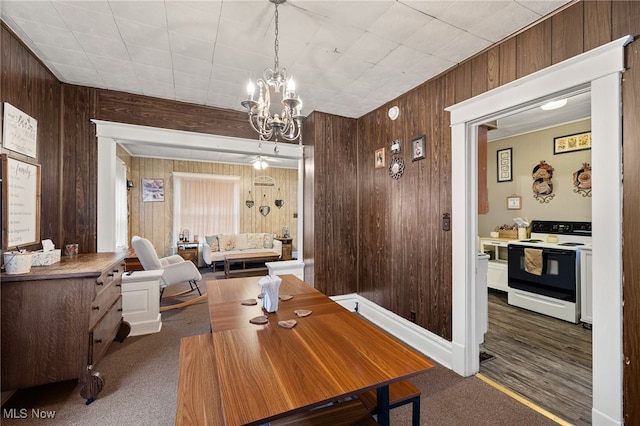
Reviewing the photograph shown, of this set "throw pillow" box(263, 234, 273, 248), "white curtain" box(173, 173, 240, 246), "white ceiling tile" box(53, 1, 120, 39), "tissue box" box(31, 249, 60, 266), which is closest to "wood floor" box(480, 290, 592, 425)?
"tissue box" box(31, 249, 60, 266)

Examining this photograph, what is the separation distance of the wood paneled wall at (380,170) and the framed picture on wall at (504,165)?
283cm

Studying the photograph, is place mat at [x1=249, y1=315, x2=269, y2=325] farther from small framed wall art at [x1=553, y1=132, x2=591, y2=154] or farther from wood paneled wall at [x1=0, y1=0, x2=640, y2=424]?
small framed wall art at [x1=553, y1=132, x2=591, y2=154]

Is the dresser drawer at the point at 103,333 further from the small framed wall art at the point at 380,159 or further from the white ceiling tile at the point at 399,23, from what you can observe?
the small framed wall art at the point at 380,159

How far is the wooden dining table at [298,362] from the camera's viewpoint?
94 cm

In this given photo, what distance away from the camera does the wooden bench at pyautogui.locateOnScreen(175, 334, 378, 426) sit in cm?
112

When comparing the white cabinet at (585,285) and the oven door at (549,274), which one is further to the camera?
the oven door at (549,274)

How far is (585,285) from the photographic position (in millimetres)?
3191

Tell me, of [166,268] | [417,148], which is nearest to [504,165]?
[417,148]

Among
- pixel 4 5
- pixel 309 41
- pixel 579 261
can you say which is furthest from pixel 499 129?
pixel 4 5

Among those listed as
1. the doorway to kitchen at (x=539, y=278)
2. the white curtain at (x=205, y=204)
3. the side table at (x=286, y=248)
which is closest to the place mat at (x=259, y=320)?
the doorway to kitchen at (x=539, y=278)

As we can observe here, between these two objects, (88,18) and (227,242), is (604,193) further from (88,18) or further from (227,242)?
(227,242)

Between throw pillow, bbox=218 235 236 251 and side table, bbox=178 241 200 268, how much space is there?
54 cm

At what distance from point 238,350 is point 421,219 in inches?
82.5

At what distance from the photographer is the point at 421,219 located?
2.73 meters
